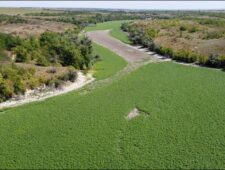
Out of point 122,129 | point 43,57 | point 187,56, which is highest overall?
point 43,57

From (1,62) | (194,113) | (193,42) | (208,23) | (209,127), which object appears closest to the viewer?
(209,127)

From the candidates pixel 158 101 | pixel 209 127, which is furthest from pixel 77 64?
pixel 209 127

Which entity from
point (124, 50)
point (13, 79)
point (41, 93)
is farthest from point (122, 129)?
point (124, 50)

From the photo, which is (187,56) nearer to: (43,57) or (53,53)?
(53,53)

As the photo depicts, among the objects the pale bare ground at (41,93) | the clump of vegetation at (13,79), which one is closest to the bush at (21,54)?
the clump of vegetation at (13,79)

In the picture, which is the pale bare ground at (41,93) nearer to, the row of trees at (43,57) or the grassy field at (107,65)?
the row of trees at (43,57)

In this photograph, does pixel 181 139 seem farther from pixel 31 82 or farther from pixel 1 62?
pixel 1 62
